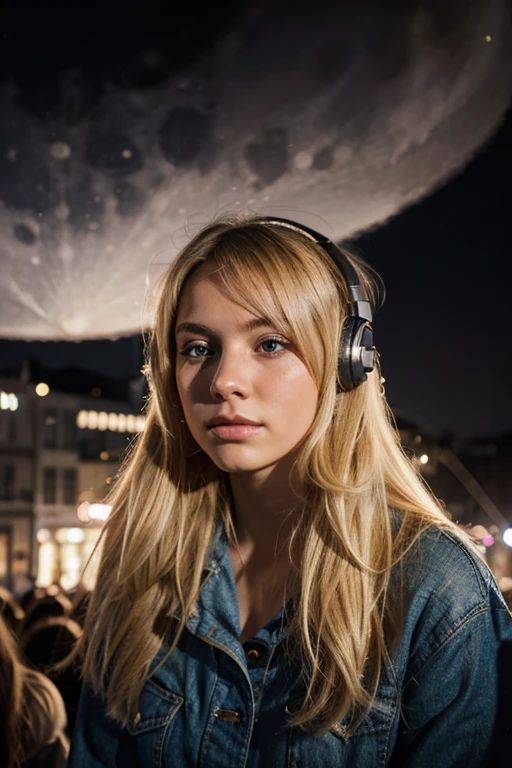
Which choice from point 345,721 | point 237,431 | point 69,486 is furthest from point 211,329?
point 69,486

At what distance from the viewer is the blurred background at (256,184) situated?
2.35 m

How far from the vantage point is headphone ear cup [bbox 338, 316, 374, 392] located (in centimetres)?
128

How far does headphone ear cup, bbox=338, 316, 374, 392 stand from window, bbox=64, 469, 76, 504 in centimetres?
225

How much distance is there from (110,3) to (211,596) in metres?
2.57

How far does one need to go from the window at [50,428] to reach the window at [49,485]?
133 millimetres

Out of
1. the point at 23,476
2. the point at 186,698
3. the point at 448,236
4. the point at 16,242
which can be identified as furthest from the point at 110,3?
the point at 186,698

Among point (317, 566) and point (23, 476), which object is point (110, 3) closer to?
point (23, 476)

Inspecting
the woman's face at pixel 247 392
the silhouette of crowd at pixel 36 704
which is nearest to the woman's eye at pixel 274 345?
the woman's face at pixel 247 392

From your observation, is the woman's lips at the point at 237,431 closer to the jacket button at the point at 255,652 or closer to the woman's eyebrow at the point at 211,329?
the woman's eyebrow at the point at 211,329

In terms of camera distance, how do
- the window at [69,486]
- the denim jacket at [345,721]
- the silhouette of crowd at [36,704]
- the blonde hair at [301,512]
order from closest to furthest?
the denim jacket at [345,721], the blonde hair at [301,512], the silhouette of crowd at [36,704], the window at [69,486]

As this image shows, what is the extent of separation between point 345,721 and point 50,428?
2423 millimetres

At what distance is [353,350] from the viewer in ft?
4.21

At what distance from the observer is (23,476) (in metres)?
3.17

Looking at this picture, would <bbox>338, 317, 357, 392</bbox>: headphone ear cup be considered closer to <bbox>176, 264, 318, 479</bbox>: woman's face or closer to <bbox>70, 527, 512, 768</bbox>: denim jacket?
<bbox>176, 264, 318, 479</bbox>: woman's face
